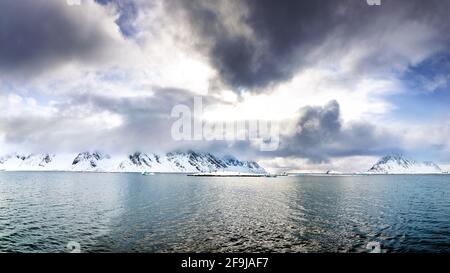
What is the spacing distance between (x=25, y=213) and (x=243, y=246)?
177 ft

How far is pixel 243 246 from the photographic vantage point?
38844 mm

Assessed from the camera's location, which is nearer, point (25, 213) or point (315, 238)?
point (315, 238)

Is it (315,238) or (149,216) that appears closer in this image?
(315,238)
